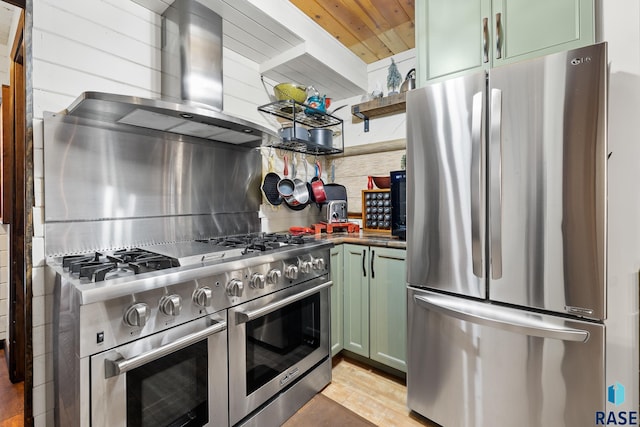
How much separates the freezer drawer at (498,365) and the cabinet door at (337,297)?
0.59m

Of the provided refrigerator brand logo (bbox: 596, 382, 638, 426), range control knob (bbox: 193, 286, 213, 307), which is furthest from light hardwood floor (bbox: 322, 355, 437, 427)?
range control knob (bbox: 193, 286, 213, 307)

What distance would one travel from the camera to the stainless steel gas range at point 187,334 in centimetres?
90

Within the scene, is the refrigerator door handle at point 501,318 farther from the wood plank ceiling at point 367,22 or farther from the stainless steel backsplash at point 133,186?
the wood plank ceiling at point 367,22

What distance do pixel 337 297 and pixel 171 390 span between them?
117 cm

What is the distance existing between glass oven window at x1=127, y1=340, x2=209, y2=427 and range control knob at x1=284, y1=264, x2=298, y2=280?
1.62ft

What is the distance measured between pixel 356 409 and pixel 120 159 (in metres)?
1.87

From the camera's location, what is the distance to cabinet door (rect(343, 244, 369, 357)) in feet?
6.42

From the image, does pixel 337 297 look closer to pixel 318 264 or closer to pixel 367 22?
pixel 318 264

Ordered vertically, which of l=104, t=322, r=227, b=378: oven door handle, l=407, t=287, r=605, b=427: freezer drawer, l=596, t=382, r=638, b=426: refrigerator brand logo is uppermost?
l=104, t=322, r=227, b=378: oven door handle

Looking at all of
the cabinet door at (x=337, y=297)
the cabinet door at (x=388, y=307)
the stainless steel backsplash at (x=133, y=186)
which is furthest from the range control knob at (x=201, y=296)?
the cabinet door at (x=388, y=307)

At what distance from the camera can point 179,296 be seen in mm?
1069

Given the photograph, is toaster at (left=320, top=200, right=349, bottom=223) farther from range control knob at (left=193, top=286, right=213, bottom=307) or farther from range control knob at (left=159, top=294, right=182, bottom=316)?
range control knob at (left=159, top=294, right=182, bottom=316)

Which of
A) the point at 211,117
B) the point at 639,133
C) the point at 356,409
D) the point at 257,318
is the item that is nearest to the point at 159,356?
the point at 257,318

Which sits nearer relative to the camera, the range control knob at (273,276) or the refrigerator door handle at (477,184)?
the refrigerator door handle at (477,184)
